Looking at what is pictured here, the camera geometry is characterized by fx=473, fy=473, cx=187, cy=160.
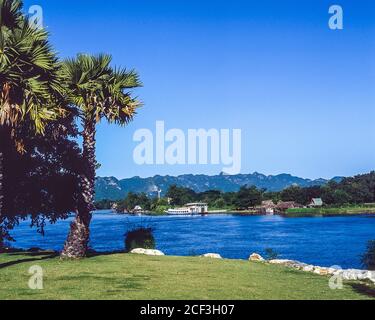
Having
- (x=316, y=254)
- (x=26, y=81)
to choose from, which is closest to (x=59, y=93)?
(x=26, y=81)

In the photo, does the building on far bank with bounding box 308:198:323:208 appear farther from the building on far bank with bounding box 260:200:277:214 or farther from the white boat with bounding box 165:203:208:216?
the white boat with bounding box 165:203:208:216

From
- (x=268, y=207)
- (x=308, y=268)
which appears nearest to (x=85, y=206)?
(x=308, y=268)

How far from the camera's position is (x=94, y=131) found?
72.3 ft

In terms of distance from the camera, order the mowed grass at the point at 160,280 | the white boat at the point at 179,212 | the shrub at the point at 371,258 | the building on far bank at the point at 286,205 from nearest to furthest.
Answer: the mowed grass at the point at 160,280 → the shrub at the point at 371,258 → the building on far bank at the point at 286,205 → the white boat at the point at 179,212

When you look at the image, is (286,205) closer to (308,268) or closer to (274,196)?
(274,196)

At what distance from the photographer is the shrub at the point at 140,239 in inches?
1003

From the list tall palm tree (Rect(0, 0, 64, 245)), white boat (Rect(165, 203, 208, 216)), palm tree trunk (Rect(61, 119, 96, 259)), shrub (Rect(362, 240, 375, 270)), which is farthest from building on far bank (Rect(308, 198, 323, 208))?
tall palm tree (Rect(0, 0, 64, 245))

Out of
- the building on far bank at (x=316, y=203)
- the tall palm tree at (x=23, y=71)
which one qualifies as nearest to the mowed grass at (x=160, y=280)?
the tall palm tree at (x=23, y=71)

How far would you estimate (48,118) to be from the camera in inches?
710

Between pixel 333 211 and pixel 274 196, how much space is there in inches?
1374

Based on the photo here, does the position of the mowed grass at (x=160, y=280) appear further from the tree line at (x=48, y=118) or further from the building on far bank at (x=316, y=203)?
the building on far bank at (x=316, y=203)

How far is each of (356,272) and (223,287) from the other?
6056 mm
